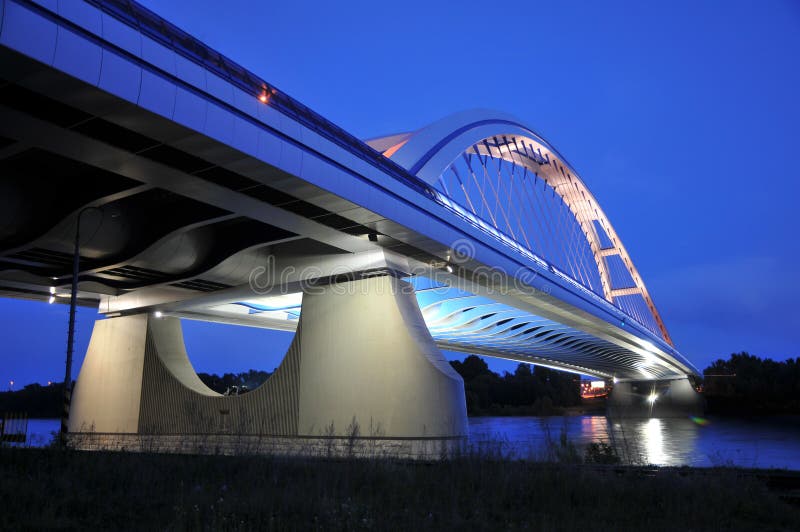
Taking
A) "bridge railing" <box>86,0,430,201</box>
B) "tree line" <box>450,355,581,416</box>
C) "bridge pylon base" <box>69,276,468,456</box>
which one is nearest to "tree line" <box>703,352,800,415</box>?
"tree line" <box>450,355,581,416</box>

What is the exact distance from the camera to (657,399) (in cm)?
7831

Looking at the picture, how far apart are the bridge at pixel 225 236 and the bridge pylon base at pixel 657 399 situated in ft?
161

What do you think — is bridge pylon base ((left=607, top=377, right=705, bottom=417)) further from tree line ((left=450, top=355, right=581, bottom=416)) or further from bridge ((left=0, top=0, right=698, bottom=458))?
bridge ((left=0, top=0, right=698, bottom=458))

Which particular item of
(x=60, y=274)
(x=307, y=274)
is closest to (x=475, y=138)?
(x=307, y=274)

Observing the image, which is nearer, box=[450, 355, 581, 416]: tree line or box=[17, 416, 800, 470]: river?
box=[17, 416, 800, 470]: river

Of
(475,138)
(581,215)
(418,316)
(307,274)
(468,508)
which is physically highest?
(581,215)

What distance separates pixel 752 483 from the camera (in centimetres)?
720

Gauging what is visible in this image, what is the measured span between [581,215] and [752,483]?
4798cm

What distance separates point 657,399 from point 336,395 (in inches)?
2763

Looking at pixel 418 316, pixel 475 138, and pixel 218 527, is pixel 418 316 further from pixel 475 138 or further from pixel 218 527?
pixel 218 527

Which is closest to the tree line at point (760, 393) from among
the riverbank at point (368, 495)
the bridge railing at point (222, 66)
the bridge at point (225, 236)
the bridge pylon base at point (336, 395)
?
the bridge at point (225, 236)

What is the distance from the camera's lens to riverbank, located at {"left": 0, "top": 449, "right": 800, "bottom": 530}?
5.21m

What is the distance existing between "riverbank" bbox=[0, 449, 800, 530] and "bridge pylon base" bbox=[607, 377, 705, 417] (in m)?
68.0

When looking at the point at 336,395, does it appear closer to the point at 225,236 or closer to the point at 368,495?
the point at 225,236
